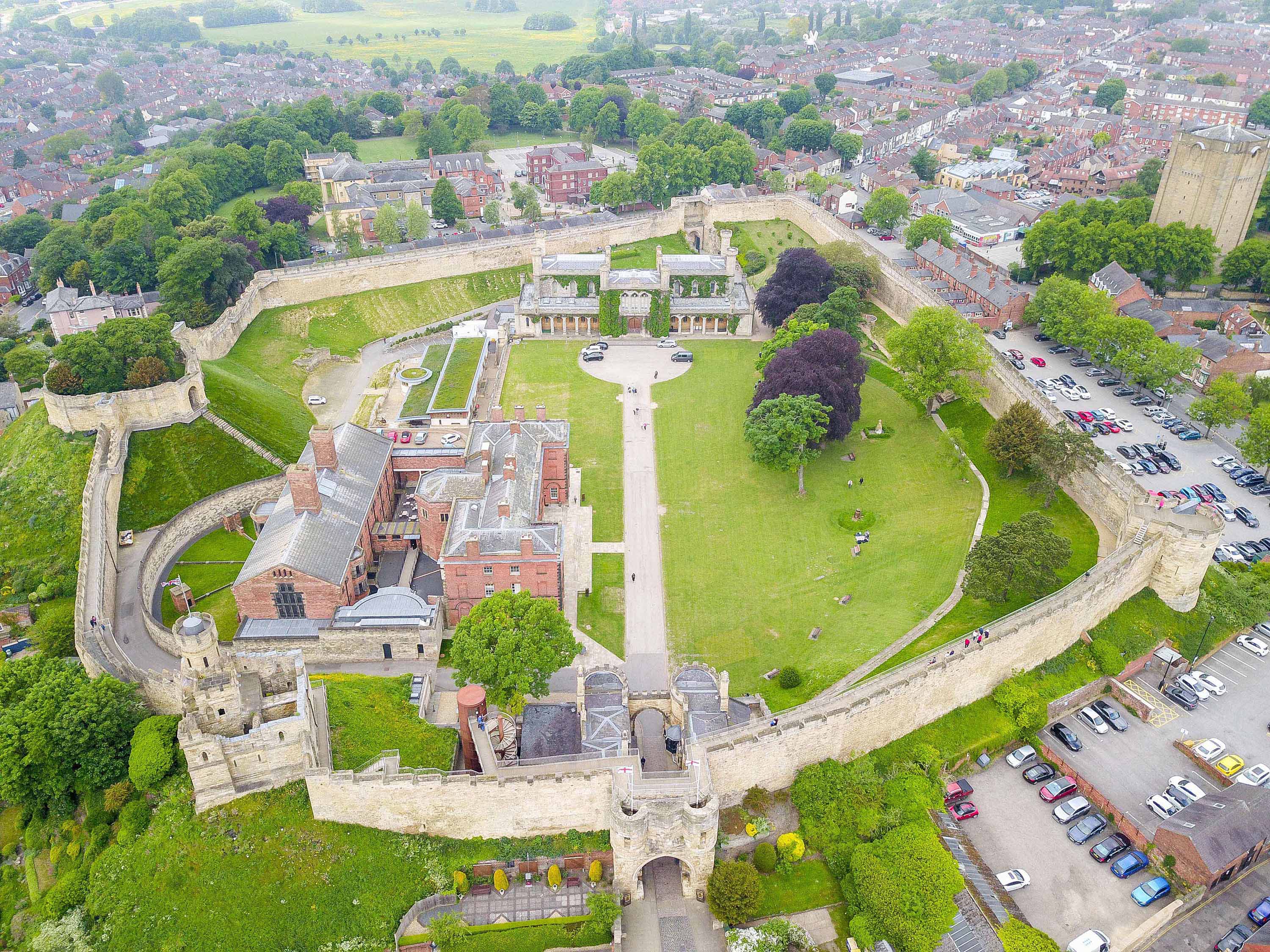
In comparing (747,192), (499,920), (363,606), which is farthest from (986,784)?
(747,192)

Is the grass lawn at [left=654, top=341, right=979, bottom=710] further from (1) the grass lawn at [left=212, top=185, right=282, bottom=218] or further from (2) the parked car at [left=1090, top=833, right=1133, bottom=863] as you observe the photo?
(1) the grass lawn at [left=212, top=185, right=282, bottom=218]

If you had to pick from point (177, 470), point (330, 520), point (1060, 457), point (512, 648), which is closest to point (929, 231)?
point (1060, 457)

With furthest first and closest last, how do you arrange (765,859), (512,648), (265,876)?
(512,648) < (765,859) < (265,876)

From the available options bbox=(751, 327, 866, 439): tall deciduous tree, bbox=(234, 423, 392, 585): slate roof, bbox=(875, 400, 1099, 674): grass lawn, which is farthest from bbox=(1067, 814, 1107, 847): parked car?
bbox=(234, 423, 392, 585): slate roof

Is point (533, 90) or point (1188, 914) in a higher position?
point (533, 90)

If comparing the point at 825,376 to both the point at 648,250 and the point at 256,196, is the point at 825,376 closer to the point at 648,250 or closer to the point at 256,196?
the point at 648,250

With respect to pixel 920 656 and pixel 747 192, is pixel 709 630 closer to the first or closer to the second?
pixel 920 656
